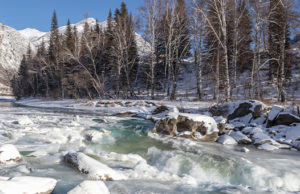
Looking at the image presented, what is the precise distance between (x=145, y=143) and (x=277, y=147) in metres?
4.21

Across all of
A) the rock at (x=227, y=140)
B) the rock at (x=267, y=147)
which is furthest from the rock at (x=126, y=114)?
the rock at (x=267, y=147)

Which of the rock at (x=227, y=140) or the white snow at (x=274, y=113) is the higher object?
the white snow at (x=274, y=113)

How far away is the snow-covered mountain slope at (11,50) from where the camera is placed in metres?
146

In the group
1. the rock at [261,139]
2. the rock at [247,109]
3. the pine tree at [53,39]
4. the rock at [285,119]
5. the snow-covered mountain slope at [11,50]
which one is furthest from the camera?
the snow-covered mountain slope at [11,50]

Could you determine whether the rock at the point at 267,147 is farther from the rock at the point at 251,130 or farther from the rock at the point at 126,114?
the rock at the point at 126,114

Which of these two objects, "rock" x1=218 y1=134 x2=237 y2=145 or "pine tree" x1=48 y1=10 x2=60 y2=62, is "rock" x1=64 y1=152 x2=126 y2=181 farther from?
"pine tree" x1=48 y1=10 x2=60 y2=62

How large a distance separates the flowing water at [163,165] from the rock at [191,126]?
86 cm

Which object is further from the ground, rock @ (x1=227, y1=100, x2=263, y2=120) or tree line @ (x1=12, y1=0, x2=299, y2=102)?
tree line @ (x1=12, y1=0, x2=299, y2=102)

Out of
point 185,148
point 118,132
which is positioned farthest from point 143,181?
point 118,132

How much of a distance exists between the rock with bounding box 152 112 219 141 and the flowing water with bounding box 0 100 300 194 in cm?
86

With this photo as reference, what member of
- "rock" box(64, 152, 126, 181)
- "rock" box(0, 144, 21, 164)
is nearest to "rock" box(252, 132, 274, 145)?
"rock" box(64, 152, 126, 181)

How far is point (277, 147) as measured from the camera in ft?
21.2

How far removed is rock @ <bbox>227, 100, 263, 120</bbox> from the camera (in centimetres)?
946

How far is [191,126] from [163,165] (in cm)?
331
